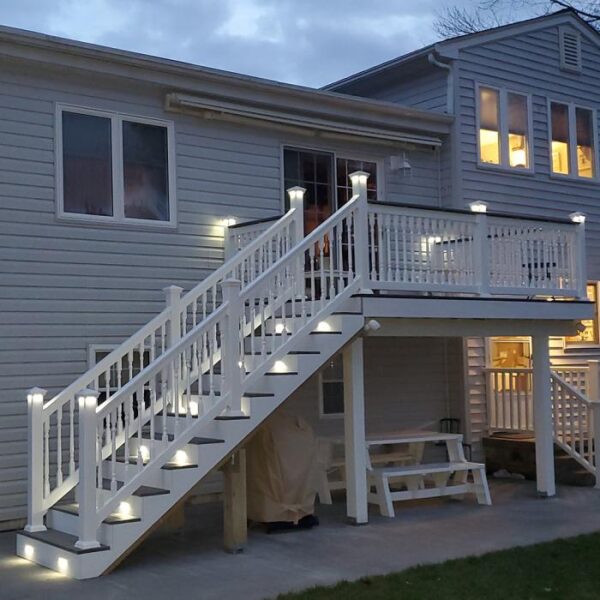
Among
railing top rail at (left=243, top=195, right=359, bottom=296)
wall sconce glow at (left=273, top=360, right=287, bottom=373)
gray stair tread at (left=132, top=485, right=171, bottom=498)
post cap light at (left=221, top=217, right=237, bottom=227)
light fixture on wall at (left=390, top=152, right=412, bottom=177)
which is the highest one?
light fixture on wall at (left=390, top=152, right=412, bottom=177)

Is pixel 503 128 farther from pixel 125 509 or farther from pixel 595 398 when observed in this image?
pixel 125 509

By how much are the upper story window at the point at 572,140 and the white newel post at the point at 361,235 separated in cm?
623

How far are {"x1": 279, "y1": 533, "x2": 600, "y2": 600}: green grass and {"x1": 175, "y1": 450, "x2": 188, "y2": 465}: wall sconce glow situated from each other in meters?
1.81

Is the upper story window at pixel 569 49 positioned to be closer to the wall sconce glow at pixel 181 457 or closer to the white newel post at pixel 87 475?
the wall sconce glow at pixel 181 457

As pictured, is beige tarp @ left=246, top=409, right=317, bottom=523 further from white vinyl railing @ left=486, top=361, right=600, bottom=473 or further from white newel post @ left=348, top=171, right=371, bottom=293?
white vinyl railing @ left=486, top=361, right=600, bottom=473

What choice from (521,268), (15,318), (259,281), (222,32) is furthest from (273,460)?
(222,32)

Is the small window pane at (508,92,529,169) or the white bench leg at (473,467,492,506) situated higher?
the small window pane at (508,92,529,169)

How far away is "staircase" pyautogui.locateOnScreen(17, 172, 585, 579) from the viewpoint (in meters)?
7.78

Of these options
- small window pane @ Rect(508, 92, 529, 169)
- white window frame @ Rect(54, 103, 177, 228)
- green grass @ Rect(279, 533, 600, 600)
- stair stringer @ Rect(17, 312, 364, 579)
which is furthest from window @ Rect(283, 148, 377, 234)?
green grass @ Rect(279, 533, 600, 600)

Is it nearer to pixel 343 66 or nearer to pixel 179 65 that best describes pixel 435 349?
pixel 179 65

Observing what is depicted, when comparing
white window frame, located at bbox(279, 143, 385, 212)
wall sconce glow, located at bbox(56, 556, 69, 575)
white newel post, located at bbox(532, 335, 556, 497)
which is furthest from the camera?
white window frame, located at bbox(279, 143, 385, 212)

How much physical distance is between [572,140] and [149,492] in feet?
32.5

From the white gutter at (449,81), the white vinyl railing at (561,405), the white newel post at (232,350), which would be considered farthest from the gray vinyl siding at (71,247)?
the white vinyl railing at (561,405)

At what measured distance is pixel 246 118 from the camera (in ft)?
37.5
